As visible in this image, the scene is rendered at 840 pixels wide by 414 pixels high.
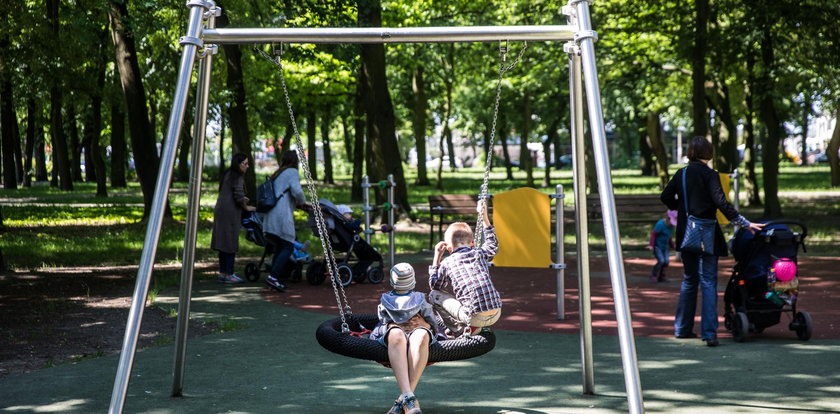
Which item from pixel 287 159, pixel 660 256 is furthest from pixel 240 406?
pixel 660 256

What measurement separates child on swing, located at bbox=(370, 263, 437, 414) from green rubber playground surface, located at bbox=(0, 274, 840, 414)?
0.47 meters

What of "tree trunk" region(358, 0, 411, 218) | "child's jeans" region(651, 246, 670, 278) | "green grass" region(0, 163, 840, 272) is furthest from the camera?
"tree trunk" region(358, 0, 411, 218)

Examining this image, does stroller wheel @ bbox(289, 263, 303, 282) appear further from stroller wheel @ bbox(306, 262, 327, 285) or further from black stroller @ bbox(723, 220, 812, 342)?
black stroller @ bbox(723, 220, 812, 342)

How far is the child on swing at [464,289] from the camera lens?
5676 mm

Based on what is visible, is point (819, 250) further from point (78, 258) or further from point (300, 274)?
point (78, 258)

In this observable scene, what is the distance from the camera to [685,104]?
144 ft

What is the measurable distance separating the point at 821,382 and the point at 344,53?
46.8ft

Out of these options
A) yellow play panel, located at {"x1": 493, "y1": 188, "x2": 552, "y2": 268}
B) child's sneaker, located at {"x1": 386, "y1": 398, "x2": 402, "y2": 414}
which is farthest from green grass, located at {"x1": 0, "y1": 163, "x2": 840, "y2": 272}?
child's sneaker, located at {"x1": 386, "y1": 398, "x2": 402, "y2": 414}

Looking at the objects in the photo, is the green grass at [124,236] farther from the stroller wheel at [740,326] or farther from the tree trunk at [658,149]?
the tree trunk at [658,149]

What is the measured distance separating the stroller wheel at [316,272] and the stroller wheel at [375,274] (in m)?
0.58

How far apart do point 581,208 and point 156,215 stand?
8.80 ft

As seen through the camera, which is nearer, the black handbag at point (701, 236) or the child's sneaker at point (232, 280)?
the black handbag at point (701, 236)

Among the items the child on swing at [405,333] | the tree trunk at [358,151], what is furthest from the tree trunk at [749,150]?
the child on swing at [405,333]

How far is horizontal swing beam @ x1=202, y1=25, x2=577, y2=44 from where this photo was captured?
5383mm
